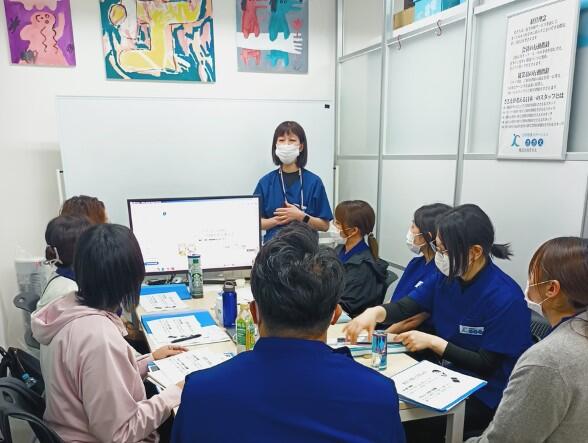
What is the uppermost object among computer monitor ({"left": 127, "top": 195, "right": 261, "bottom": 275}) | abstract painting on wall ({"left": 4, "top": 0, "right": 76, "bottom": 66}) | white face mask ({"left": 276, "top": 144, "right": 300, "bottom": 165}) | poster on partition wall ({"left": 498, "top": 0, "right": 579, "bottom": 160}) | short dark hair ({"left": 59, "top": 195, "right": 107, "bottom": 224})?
abstract painting on wall ({"left": 4, "top": 0, "right": 76, "bottom": 66})

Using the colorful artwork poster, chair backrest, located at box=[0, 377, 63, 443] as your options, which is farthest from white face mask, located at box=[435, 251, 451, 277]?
the colorful artwork poster

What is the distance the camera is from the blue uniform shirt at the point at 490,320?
59.5 inches

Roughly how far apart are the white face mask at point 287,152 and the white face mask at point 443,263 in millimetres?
1353

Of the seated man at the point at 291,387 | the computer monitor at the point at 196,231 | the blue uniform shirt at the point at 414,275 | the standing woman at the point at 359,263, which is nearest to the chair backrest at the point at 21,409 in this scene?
the seated man at the point at 291,387

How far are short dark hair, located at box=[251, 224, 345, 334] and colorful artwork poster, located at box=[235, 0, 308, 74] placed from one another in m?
2.91

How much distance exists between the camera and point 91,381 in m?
1.11

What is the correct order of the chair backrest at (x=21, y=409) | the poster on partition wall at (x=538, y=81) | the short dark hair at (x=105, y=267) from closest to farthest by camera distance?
the chair backrest at (x=21, y=409)
the short dark hair at (x=105, y=267)
the poster on partition wall at (x=538, y=81)

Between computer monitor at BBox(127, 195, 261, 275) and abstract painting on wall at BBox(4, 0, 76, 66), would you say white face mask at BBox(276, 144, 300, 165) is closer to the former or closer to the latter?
computer monitor at BBox(127, 195, 261, 275)

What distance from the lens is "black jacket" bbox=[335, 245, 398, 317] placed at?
2.11m

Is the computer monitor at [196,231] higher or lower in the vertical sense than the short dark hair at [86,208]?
lower

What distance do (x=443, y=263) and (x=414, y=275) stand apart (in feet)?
1.33

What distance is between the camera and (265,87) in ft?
11.8

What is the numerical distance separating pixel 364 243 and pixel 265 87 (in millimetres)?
1880

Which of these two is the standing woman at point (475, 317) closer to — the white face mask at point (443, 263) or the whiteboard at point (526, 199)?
the white face mask at point (443, 263)
